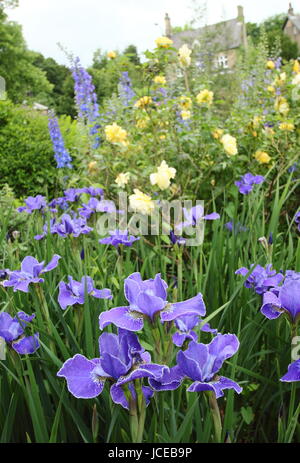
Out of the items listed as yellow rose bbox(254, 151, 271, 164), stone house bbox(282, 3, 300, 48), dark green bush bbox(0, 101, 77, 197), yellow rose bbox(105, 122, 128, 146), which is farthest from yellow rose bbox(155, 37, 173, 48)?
stone house bbox(282, 3, 300, 48)

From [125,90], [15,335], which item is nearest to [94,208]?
[15,335]

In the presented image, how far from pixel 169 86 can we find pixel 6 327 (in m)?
3.25

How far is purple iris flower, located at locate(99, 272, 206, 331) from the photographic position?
2.53 feet

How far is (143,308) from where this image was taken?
2.58 feet

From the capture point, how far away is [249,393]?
4.36ft

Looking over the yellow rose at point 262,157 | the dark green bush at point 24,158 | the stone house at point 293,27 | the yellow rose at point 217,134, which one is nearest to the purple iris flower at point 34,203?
the yellow rose at point 217,134

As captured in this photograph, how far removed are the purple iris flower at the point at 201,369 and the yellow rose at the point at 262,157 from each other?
2.42 metres

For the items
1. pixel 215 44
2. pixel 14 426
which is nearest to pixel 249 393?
pixel 14 426

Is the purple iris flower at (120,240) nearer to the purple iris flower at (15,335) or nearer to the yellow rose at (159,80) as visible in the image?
the purple iris flower at (15,335)

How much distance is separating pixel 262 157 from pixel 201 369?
2.47 m

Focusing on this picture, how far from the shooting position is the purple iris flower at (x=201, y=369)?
757mm

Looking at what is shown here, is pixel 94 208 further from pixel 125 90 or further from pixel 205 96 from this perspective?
pixel 125 90

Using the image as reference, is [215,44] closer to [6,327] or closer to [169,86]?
[169,86]
